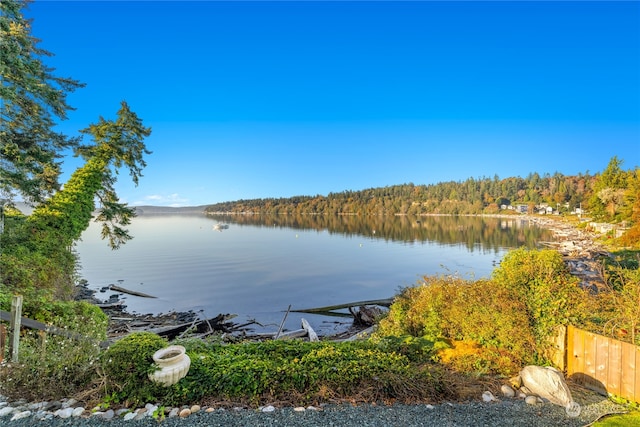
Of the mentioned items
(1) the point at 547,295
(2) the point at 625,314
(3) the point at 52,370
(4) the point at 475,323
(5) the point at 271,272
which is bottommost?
(5) the point at 271,272

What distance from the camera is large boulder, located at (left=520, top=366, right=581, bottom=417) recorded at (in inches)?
203

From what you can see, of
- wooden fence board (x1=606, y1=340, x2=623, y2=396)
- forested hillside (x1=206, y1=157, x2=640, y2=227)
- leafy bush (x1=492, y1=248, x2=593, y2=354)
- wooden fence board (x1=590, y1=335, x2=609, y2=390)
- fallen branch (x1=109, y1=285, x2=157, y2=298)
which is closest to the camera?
wooden fence board (x1=606, y1=340, x2=623, y2=396)

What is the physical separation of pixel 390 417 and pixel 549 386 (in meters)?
2.71

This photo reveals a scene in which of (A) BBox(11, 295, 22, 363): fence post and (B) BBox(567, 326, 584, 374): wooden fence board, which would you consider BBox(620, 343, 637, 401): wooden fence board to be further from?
(A) BBox(11, 295, 22, 363): fence post

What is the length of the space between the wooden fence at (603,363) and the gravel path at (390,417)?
531 mm

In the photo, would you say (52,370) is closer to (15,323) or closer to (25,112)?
(15,323)

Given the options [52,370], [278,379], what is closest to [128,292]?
[52,370]

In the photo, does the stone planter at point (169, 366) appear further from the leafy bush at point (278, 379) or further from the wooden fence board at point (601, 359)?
the wooden fence board at point (601, 359)

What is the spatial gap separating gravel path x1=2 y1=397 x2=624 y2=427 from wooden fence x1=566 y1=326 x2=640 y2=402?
1.74 ft

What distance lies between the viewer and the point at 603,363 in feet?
18.7

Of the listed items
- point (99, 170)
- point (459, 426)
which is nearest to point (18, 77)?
point (99, 170)

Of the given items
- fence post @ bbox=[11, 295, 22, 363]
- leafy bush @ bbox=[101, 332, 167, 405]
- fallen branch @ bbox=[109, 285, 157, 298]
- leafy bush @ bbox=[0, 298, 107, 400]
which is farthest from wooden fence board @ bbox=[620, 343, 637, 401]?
fallen branch @ bbox=[109, 285, 157, 298]

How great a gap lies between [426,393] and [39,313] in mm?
8449

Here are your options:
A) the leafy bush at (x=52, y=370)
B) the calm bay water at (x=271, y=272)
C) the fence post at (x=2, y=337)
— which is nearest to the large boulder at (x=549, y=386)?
the calm bay water at (x=271, y=272)
